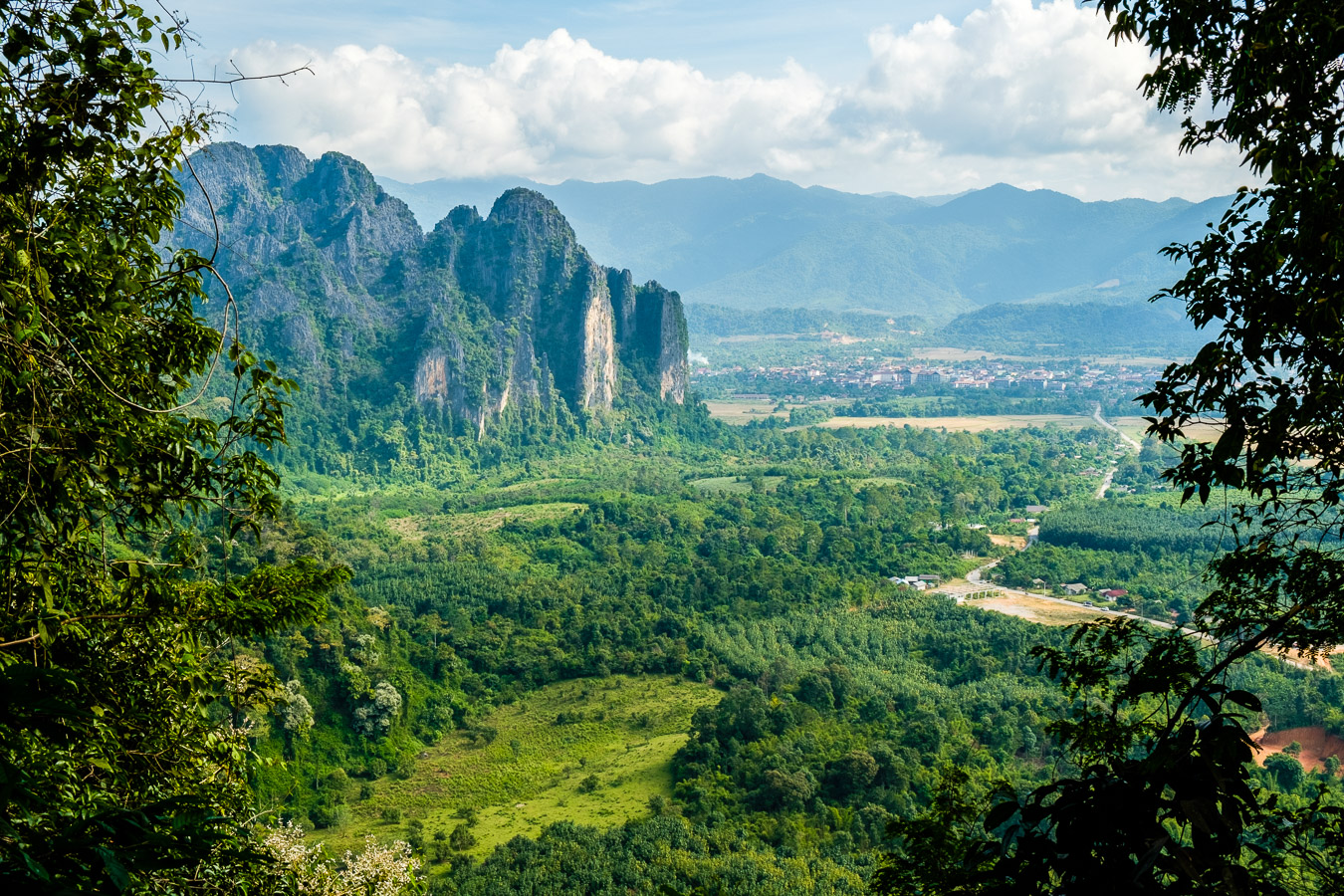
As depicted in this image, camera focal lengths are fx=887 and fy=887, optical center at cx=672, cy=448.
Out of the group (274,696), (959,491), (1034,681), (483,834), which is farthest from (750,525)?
(274,696)

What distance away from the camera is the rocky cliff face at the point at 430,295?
51688 mm

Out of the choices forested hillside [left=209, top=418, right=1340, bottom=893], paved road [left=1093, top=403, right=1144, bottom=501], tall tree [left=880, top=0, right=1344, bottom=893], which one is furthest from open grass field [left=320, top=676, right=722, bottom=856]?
paved road [left=1093, top=403, right=1144, bottom=501]

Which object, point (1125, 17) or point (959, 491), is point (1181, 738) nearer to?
point (1125, 17)

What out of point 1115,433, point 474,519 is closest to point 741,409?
point 1115,433

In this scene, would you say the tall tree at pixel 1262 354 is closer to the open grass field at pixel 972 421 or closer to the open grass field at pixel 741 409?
the open grass field at pixel 972 421

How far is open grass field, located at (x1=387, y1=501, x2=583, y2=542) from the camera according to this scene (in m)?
36.9

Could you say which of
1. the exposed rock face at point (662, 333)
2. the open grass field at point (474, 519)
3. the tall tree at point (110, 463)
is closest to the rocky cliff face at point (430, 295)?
the exposed rock face at point (662, 333)

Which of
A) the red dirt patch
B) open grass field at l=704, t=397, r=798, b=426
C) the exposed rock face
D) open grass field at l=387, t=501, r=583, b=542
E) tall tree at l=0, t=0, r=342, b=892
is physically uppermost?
the exposed rock face

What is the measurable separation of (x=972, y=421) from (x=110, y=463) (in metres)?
72.7

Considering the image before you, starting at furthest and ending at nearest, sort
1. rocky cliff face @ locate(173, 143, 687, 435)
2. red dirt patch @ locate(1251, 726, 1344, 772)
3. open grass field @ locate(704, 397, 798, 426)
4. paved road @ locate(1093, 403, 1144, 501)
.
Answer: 1. open grass field @ locate(704, 397, 798, 426)
2. rocky cliff face @ locate(173, 143, 687, 435)
3. paved road @ locate(1093, 403, 1144, 501)
4. red dirt patch @ locate(1251, 726, 1344, 772)

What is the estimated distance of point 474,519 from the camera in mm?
39000

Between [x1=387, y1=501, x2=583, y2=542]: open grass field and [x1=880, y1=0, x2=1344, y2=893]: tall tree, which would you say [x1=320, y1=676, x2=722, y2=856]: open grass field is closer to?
[x1=880, y1=0, x2=1344, y2=893]: tall tree

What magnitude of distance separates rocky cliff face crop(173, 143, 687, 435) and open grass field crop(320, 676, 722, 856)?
32.7m

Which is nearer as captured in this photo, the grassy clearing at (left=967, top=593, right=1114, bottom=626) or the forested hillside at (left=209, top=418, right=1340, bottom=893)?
the forested hillside at (left=209, top=418, right=1340, bottom=893)
